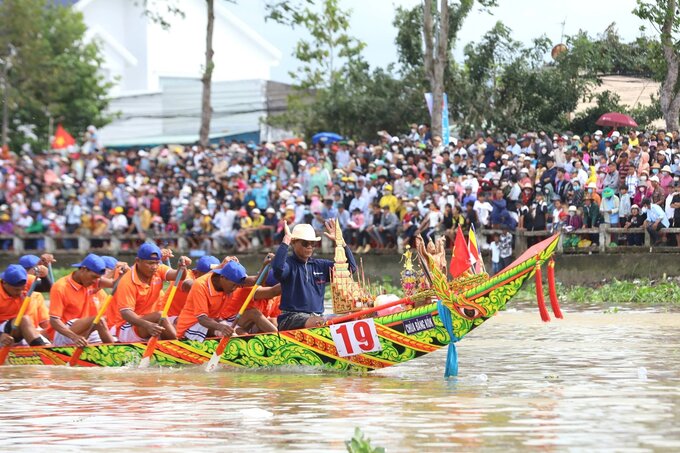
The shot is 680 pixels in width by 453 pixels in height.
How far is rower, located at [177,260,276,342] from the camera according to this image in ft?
43.7

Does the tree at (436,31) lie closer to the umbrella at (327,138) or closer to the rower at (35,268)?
the umbrella at (327,138)

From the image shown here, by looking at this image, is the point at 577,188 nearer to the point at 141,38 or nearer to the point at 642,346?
the point at 642,346

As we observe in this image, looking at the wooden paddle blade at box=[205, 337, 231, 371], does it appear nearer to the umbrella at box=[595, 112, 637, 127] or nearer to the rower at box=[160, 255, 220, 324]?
the rower at box=[160, 255, 220, 324]

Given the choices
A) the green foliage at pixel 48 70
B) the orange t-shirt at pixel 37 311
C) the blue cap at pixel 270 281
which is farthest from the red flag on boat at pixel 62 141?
the blue cap at pixel 270 281

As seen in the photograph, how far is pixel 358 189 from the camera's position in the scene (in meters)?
25.4

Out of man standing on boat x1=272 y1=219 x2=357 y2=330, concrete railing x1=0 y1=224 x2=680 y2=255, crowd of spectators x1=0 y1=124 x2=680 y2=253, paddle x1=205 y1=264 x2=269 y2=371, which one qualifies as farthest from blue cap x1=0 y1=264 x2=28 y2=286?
concrete railing x1=0 y1=224 x2=680 y2=255

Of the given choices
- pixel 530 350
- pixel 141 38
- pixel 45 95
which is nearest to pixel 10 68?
pixel 45 95

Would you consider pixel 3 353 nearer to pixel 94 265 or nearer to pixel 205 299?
pixel 94 265

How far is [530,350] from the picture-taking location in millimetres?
15227

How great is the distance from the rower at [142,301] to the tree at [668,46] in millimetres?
14177

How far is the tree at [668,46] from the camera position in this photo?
83.3 feet

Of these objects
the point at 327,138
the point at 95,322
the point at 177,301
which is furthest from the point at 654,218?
the point at 327,138

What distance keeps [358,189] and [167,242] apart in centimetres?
547

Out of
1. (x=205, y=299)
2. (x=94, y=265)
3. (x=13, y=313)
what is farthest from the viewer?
(x=13, y=313)
